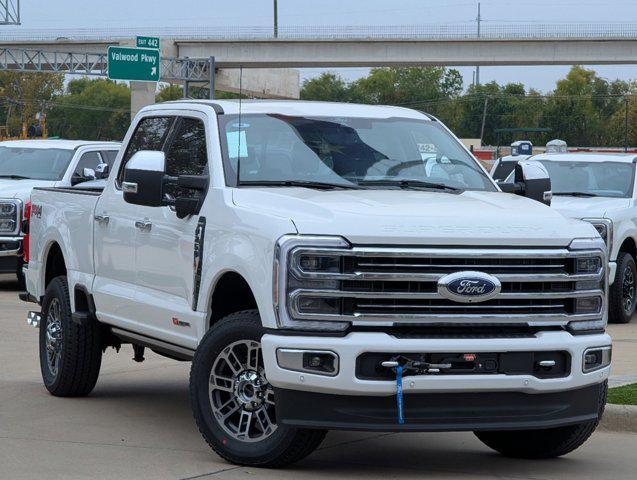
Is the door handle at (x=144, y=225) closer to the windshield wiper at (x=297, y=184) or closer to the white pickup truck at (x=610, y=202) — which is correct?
the windshield wiper at (x=297, y=184)

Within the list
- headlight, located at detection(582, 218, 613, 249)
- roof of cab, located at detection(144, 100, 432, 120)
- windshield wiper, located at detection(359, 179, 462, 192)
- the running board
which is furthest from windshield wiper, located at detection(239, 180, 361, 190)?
headlight, located at detection(582, 218, 613, 249)

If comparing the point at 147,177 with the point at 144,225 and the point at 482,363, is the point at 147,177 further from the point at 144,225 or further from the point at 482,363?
the point at 482,363

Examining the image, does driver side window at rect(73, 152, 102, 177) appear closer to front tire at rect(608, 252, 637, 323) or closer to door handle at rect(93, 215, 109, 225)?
front tire at rect(608, 252, 637, 323)

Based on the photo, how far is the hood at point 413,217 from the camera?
22.4 feet

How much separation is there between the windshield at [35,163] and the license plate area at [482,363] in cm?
1419

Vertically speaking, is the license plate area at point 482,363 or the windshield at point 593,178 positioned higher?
the windshield at point 593,178

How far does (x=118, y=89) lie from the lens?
169 metres

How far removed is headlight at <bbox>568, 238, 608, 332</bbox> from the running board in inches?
87.5

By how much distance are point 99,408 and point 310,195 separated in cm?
292

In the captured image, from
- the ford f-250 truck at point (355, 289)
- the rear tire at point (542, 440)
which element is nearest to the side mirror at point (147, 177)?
the ford f-250 truck at point (355, 289)

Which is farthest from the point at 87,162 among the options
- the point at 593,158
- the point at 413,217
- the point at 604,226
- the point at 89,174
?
the point at 413,217

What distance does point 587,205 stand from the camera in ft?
54.3

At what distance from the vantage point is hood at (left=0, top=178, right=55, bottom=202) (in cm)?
1959

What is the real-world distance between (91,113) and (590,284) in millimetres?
159221
